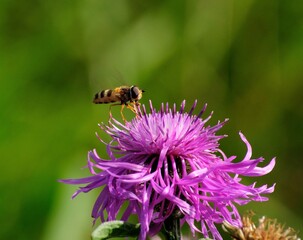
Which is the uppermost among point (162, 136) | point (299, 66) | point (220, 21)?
point (220, 21)

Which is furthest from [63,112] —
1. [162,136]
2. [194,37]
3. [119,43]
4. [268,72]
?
[162,136]

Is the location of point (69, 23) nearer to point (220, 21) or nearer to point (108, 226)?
point (220, 21)

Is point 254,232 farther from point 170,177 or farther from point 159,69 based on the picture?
point 159,69

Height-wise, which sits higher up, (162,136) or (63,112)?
(63,112)

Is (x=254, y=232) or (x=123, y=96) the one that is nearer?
(x=254, y=232)

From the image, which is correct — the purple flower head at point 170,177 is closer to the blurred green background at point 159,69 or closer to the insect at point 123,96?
the insect at point 123,96

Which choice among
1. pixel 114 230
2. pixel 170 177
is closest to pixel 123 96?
pixel 170 177

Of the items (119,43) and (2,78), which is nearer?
(2,78)

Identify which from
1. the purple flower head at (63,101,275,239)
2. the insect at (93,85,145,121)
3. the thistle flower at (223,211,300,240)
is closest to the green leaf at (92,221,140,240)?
the purple flower head at (63,101,275,239)
